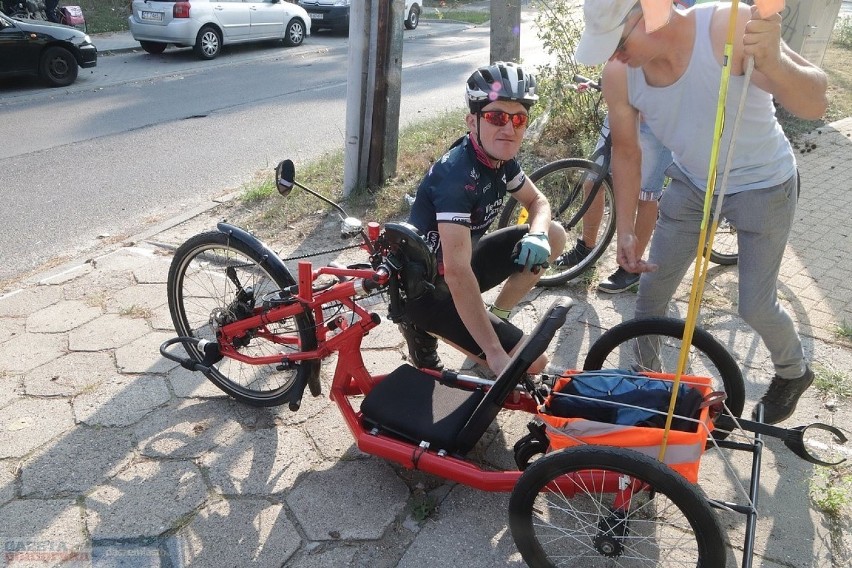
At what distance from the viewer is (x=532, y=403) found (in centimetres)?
264

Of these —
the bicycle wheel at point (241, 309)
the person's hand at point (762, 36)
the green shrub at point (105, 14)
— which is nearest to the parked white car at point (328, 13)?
the green shrub at point (105, 14)

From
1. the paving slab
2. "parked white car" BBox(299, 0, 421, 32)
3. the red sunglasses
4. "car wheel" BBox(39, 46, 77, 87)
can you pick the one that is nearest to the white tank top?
the red sunglasses

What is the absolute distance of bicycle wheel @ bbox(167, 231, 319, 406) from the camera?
2.98m

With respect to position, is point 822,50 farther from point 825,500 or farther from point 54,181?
point 54,181

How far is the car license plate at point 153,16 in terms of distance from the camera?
42.1 feet

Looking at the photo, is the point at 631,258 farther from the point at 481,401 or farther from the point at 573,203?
the point at 573,203

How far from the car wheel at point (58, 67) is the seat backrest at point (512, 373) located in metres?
10.3

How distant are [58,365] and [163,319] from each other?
2.01ft

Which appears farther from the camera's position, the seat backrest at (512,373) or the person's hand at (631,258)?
the person's hand at (631,258)

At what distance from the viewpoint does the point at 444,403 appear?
2719mm

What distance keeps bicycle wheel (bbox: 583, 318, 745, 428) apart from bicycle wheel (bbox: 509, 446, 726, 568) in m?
0.43

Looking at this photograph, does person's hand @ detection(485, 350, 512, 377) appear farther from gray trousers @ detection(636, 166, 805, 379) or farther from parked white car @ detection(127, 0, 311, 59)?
parked white car @ detection(127, 0, 311, 59)

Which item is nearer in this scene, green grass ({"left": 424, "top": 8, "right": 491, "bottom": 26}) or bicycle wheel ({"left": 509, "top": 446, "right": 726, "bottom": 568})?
bicycle wheel ({"left": 509, "top": 446, "right": 726, "bottom": 568})

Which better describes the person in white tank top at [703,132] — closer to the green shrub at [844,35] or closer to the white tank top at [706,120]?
the white tank top at [706,120]
